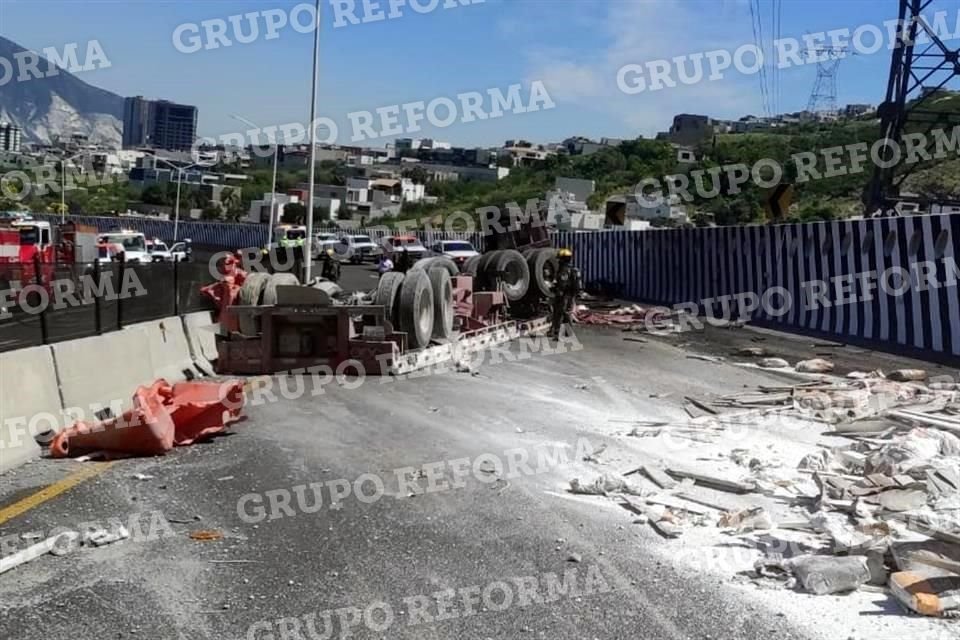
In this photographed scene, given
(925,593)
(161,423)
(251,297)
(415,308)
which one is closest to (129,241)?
(251,297)

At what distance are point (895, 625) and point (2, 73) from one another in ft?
Answer: 74.1

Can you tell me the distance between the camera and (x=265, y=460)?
8391mm

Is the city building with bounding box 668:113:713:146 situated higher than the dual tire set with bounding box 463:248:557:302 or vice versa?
the city building with bounding box 668:113:713:146

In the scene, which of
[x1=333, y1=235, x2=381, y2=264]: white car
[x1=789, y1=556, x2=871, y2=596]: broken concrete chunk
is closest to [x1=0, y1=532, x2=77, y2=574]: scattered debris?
[x1=789, y1=556, x2=871, y2=596]: broken concrete chunk

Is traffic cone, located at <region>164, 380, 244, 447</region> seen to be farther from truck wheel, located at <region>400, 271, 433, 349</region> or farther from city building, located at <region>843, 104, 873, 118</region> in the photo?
city building, located at <region>843, 104, 873, 118</region>

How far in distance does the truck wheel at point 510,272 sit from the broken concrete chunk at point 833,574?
1497 centimetres

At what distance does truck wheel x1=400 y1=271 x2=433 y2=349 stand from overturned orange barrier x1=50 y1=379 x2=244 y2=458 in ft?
15.8

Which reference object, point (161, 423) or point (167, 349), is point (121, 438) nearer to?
point (161, 423)

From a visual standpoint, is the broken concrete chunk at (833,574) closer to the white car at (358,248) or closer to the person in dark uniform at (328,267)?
the person in dark uniform at (328,267)

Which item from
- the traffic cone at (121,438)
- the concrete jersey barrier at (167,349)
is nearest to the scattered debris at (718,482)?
the traffic cone at (121,438)

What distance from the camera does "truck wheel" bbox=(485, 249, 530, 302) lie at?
20.4m

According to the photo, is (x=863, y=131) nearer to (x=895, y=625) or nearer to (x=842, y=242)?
(x=842, y=242)

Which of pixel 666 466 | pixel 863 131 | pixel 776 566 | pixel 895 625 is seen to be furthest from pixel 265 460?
pixel 863 131

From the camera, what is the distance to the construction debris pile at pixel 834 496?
18.4 feet
